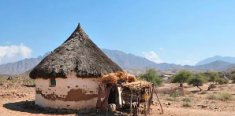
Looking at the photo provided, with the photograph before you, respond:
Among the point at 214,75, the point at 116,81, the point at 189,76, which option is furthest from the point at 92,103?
the point at 214,75

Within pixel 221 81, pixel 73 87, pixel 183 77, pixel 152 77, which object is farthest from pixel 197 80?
pixel 73 87

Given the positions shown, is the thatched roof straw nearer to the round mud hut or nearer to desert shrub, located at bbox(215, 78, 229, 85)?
the round mud hut

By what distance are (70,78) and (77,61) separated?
105 centimetres

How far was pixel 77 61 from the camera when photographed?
65.7 feet

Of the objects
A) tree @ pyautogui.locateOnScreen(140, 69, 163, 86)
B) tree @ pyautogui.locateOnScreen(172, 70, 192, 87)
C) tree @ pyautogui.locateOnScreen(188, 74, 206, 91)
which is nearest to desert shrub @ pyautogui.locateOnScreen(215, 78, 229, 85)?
tree @ pyautogui.locateOnScreen(172, 70, 192, 87)

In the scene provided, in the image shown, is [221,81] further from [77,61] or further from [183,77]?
[77,61]

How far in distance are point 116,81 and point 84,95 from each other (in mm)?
1859

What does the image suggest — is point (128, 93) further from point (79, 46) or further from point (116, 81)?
point (79, 46)

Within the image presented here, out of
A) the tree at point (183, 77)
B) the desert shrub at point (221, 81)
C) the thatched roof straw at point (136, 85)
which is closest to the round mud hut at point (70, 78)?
the thatched roof straw at point (136, 85)

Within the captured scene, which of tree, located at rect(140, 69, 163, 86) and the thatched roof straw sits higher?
tree, located at rect(140, 69, 163, 86)

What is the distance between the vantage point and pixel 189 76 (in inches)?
2063

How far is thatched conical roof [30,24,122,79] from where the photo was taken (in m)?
19.4

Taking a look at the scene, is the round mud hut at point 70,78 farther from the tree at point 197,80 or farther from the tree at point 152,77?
the tree at point 197,80

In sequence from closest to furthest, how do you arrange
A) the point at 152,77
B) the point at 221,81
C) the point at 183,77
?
the point at 152,77 < the point at 183,77 < the point at 221,81
